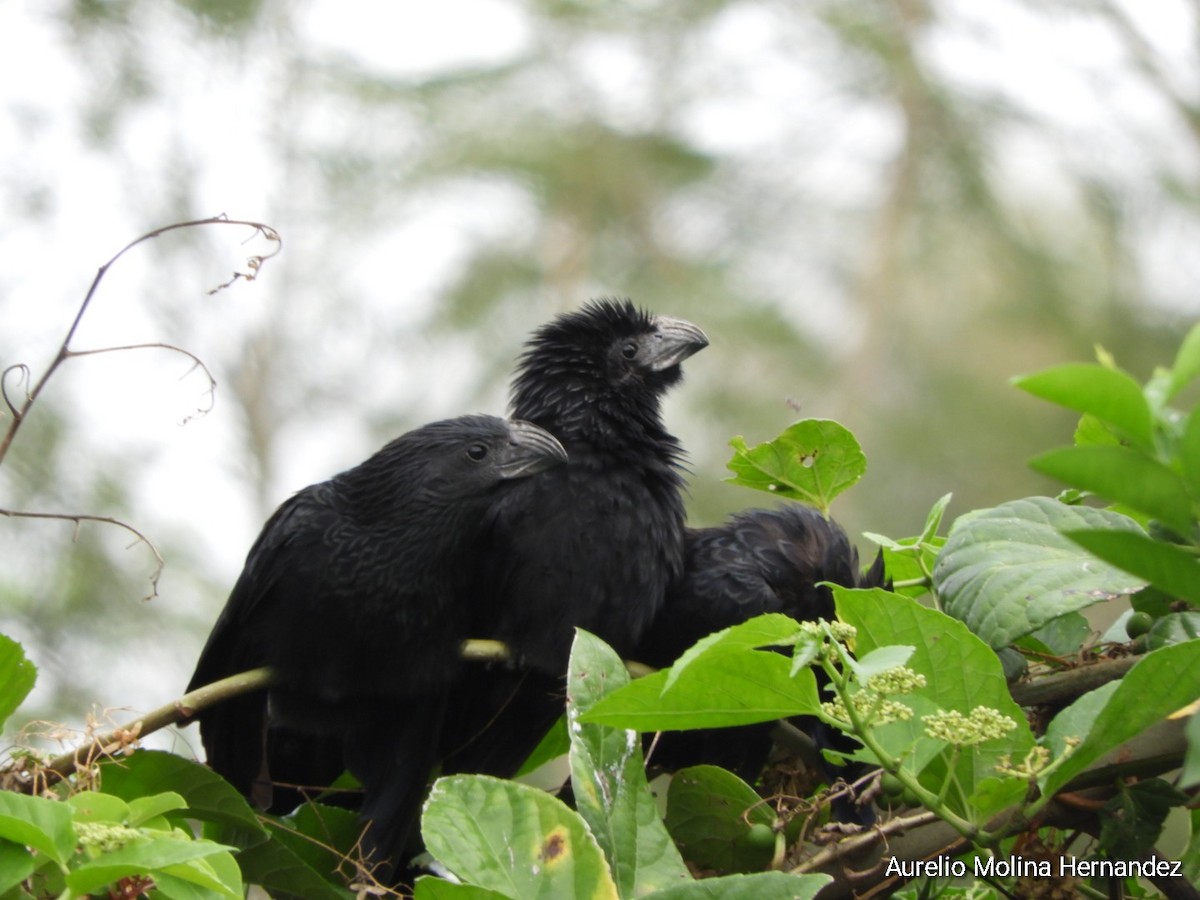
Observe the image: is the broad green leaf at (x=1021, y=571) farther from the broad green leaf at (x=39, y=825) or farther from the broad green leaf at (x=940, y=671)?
the broad green leaf at (x=39, y=825)

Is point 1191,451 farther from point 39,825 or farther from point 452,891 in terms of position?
point 39,825

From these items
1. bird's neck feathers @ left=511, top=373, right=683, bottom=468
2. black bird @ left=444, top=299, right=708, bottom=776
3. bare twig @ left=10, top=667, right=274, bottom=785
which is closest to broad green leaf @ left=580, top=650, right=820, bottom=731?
bare twig @ left=10, top=667, right=274, bottom=785

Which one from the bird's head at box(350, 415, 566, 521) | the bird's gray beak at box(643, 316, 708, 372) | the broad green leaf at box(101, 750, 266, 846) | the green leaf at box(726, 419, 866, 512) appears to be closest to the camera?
the broad green leaf at box(101, 750, 266, 846)

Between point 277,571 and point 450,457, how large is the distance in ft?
1.34

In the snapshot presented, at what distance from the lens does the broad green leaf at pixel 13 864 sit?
3.93ft

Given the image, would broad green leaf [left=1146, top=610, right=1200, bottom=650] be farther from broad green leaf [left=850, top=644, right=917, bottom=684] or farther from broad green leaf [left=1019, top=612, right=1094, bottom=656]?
broad green leaf [left=850, top=644, right=917, bottom=684]

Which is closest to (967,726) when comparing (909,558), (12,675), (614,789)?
(614,789)

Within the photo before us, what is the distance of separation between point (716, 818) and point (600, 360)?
147 cm

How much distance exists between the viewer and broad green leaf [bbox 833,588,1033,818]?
1405mm

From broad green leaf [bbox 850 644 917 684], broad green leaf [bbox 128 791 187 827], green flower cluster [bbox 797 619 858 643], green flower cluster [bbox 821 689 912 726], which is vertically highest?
green flower cluster [bbox 797 619 858 643]

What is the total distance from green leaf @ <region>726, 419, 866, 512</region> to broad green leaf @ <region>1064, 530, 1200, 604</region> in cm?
94

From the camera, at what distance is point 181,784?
165cm

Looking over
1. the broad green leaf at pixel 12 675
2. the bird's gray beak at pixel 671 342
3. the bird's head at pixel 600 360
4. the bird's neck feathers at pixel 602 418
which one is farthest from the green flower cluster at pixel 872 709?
the bird's gray beak at pixel 671 342

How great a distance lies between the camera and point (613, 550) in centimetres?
265
